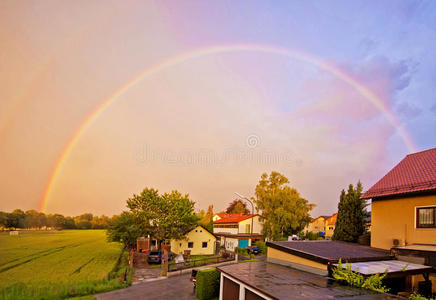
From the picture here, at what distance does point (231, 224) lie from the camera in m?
49.9

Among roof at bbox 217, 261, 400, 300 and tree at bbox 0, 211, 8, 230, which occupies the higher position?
roof at bbox 217, 261, 400, 300

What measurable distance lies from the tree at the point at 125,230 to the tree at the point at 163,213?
0.87m

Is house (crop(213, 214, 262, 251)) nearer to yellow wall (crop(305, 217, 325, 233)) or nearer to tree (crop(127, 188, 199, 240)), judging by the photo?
tree (crop(127, 188, 199, 240))

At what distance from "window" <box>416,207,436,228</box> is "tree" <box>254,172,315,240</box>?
28181mm

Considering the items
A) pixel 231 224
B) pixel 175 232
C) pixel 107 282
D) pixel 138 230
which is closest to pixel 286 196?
pixel 231 224

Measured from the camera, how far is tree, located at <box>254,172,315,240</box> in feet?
142

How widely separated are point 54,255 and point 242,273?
1405 inches

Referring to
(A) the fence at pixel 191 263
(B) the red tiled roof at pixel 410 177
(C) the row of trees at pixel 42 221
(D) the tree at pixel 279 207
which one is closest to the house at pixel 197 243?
(A) the fence at pixel 191 263

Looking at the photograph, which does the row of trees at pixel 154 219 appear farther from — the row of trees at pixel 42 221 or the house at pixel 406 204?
the row of trees at pixel 42 221

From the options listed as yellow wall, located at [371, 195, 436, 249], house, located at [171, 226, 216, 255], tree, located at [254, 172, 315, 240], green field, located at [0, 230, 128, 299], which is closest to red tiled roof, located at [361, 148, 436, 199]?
yellow wall, located at [371, 195, 436, 249]

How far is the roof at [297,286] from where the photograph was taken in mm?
8562

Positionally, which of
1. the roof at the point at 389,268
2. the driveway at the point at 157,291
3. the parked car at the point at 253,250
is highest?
the roof at the point at 389,268

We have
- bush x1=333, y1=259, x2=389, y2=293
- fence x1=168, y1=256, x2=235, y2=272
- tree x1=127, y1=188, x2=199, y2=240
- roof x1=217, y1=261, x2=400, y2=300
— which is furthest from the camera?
tree x1=127, y1=188, x2=199, y2=240

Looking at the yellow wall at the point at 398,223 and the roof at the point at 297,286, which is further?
the yellow wall at the point at 398,223
